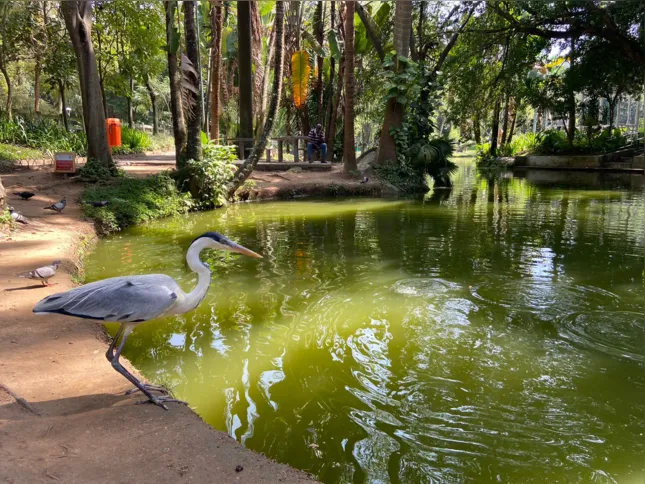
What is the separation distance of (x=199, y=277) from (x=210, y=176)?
34.4 feet

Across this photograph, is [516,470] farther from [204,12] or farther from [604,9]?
[204,12]

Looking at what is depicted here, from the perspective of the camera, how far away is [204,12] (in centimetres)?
2348

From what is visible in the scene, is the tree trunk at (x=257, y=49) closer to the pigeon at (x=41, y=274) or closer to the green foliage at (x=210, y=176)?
the green foliage at (x=210, y=176)

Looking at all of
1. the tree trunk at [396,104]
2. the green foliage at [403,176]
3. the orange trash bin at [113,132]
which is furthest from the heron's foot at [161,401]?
the orange trash bin at [113,132]

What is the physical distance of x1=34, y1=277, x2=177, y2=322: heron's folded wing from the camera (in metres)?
3.50

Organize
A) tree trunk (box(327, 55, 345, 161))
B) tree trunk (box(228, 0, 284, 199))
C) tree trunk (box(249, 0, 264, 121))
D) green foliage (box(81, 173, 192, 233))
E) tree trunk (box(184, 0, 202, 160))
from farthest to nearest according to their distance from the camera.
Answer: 1. tree trunk (box(327, 55, 345, 161))
2. tree trunk (box(249, 0, 264, 121))
3. tree trunk (box(228, 0, 284, 199))
4. tree trunk (box(184, 0, 202, 160))
5. green foliage (box(81, 173, 192, 233))

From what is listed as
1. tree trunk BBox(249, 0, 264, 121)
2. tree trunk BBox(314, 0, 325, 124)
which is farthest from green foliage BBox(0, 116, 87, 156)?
tree trunk BBox(314, 0, 325, 124)

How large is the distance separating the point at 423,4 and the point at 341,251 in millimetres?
16349

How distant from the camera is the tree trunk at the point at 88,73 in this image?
12.6 metres

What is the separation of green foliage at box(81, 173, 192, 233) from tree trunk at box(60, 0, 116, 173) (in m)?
1.16

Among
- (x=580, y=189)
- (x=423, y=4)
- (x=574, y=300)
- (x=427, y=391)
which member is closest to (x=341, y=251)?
(x=574, y=300)

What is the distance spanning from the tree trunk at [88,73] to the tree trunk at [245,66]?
6.20 m

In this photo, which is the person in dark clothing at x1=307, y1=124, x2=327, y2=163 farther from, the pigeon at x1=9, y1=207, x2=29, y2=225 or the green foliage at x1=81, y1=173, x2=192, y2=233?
the pigeon at x1=9, y1=207, x2=29, y2=225

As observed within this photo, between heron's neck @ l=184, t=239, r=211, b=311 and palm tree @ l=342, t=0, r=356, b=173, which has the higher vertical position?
palm tree @ l=342, t=0, r=356, b=173
